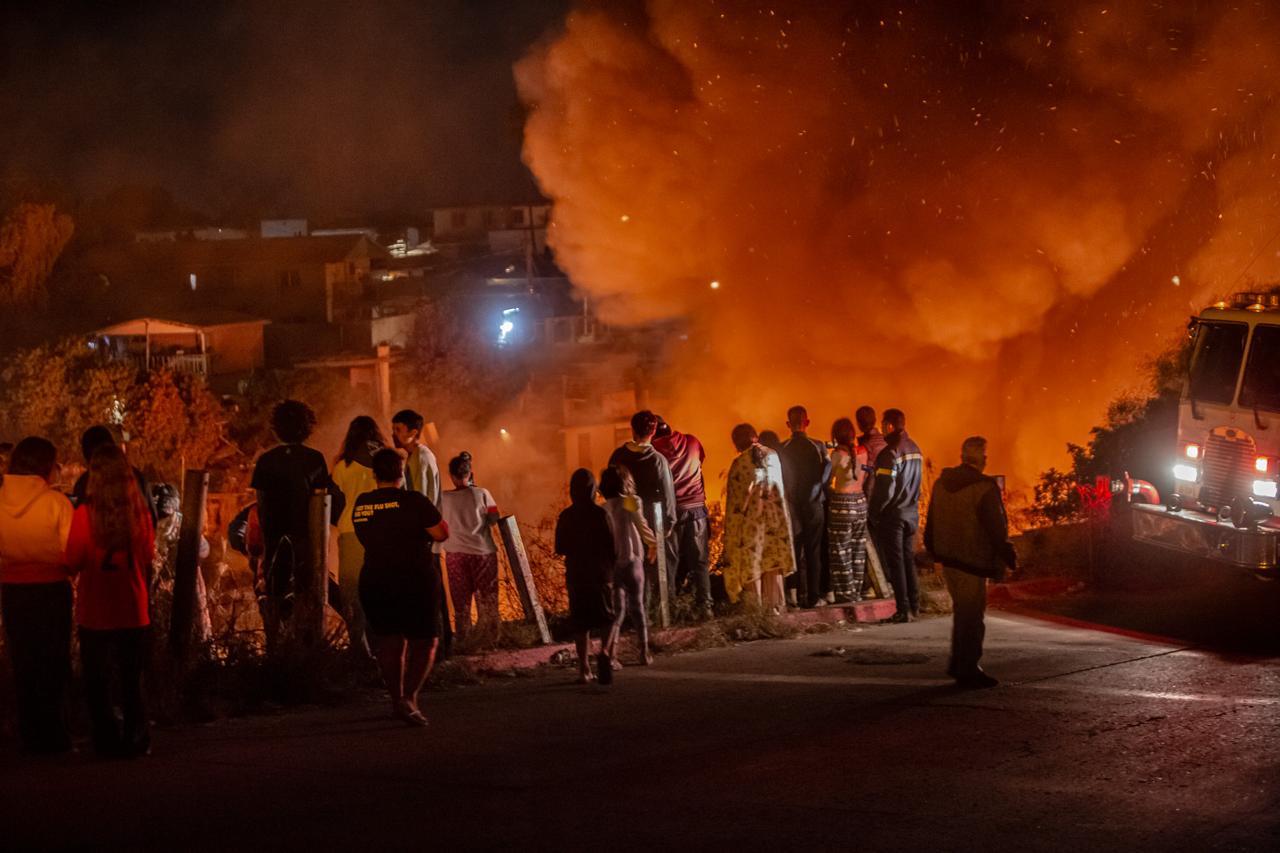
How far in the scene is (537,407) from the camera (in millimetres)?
43281

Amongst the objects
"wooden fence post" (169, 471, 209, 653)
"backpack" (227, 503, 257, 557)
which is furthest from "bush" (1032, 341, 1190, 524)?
"wooden fence post" (169, 471, 209, 653)

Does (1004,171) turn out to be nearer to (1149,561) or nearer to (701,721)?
(1149,561)

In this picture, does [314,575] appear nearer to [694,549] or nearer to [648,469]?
[648,469]

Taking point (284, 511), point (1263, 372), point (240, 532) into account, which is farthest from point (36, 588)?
point (1263, 372)

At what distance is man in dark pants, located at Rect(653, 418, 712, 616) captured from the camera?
12766 millimetres

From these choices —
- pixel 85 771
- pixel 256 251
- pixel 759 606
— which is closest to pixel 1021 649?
pixel 759 606

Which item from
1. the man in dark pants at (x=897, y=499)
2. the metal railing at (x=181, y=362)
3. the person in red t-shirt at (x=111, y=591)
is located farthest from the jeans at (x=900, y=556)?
the metal railing at (x=181, y=362)

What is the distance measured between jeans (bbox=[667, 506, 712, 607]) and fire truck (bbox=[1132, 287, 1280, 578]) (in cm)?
403

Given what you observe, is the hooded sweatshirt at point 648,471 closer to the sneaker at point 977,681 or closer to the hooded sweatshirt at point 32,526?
the sneaker at point 977,681

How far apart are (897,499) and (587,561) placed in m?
3.73

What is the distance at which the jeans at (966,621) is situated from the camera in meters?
9.93

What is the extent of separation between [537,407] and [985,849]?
37343 millimetres

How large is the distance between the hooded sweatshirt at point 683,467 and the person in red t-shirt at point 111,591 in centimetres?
562

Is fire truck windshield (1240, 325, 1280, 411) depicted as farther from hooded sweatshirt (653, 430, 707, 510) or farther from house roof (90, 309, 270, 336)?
house roof (90, 309, 270, 336)
